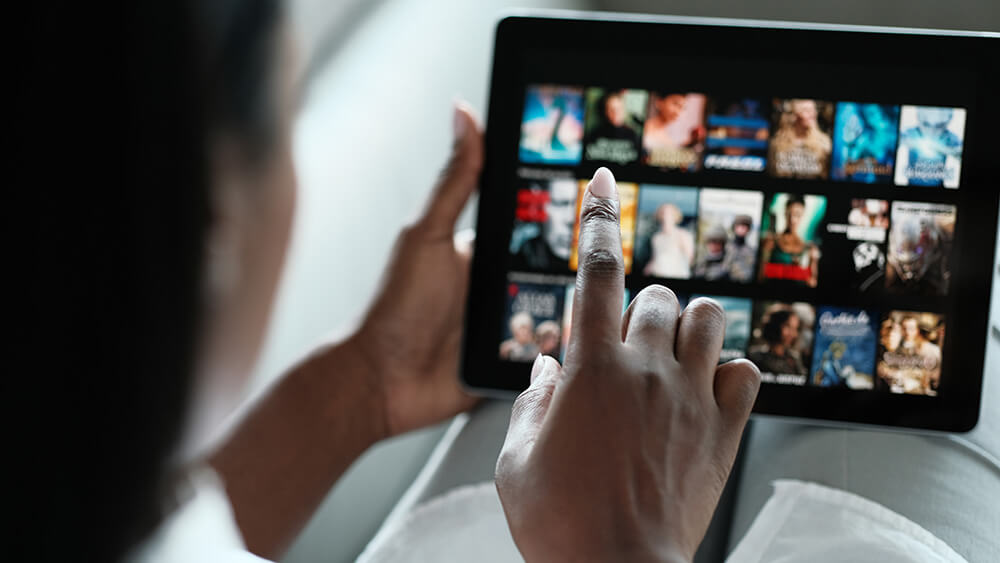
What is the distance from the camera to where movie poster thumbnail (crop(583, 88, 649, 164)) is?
0.63m

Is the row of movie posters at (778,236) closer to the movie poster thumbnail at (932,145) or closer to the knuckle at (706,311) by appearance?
the movie poster thumbnail at (932,145)

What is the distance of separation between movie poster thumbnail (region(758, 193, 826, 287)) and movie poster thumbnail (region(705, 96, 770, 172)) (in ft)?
0.12

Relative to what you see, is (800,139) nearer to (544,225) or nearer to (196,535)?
(544,225)

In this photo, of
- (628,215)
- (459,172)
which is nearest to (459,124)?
(459,172)

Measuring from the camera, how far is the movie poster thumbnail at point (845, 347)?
60 cm

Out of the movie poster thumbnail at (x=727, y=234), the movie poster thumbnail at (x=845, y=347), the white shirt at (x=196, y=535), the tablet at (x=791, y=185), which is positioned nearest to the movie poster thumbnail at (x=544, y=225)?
the tablet at (x=791, y=185)

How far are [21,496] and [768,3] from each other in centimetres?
101

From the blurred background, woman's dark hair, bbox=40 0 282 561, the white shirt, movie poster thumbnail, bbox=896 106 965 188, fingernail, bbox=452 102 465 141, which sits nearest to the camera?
woman's dark hair, bbox=40 0 282 561

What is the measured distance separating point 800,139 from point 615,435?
343 millimetres

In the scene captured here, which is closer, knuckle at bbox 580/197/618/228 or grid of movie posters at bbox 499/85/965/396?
knuckle at bbox 580/197/618/228

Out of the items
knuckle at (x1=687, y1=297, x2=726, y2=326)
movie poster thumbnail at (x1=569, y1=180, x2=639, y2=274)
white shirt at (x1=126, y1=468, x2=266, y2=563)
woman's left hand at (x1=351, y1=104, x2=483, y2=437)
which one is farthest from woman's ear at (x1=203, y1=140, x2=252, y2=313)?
woman's left hand at (x1=351, y1=104, x2=483, y2=437)

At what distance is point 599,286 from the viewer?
0.37 meters

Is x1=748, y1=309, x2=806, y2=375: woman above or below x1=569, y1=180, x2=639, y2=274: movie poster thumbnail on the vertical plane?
below

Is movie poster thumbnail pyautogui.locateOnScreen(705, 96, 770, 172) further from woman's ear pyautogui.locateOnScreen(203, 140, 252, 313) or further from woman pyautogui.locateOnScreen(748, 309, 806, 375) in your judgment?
woman's ear pyautogui.locateOnScreen(203, 140, 252, 313)
